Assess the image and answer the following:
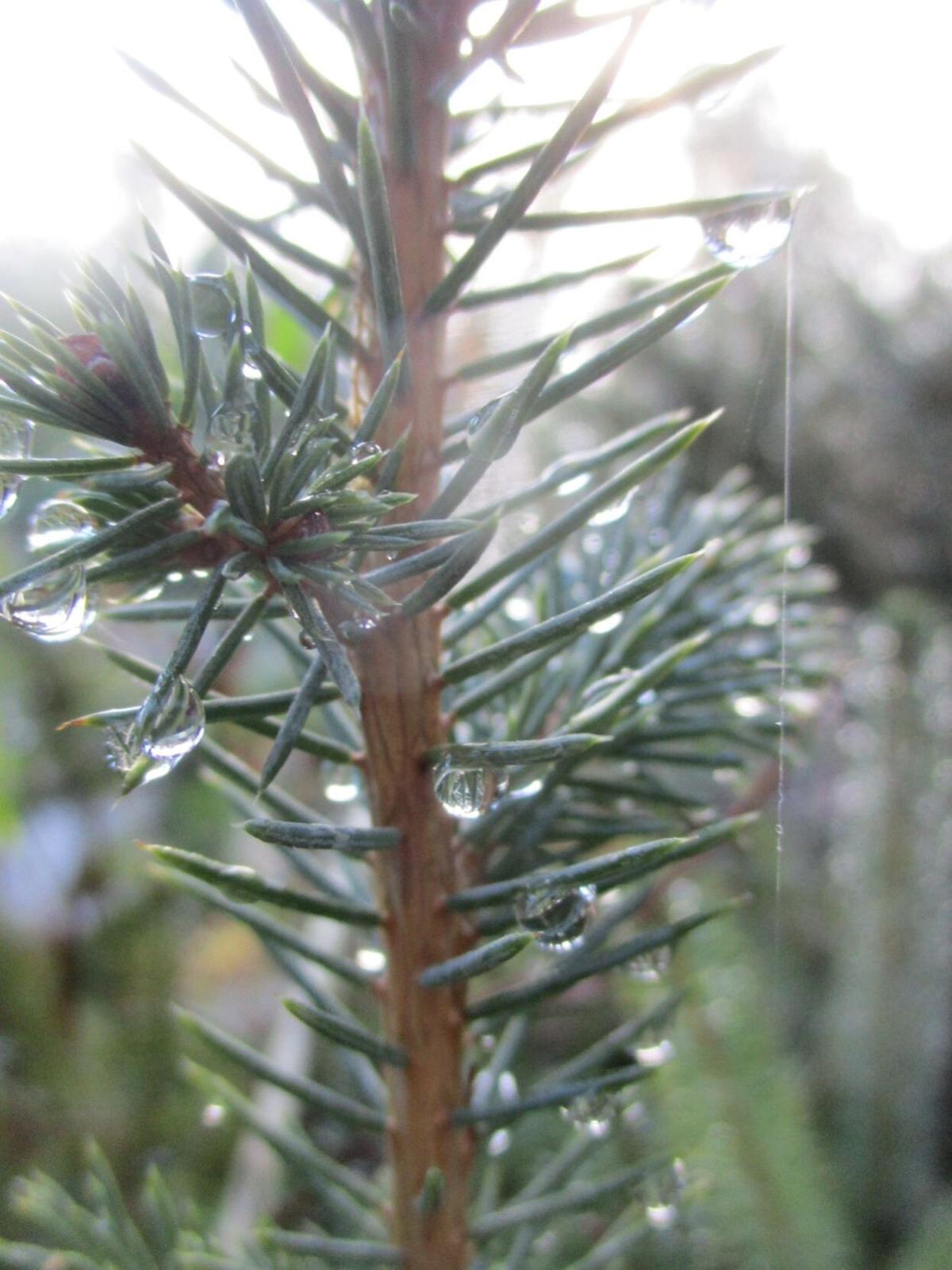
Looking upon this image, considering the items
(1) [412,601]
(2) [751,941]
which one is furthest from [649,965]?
(2) [751,941]

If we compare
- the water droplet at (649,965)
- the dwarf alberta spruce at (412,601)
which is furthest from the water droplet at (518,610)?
the water droplet at (649,965)

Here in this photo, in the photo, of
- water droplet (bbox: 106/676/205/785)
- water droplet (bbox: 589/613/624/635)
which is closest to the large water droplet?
water droplet (bbox: 106/676/205/785)

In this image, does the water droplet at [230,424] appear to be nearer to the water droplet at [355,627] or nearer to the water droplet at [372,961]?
the water droplet at [355,627]

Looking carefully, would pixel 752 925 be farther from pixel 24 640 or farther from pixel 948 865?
pixel 24 640

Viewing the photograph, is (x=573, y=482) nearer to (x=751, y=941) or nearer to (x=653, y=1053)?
(x=653, y=1053)

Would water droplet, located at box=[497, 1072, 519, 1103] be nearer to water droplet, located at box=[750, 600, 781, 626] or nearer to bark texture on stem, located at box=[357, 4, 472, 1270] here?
bark texture on stem, located at box=[357, 4, 472, 1270]

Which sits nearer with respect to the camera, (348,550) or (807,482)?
(348,550)

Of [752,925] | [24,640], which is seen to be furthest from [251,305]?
[24,640]
